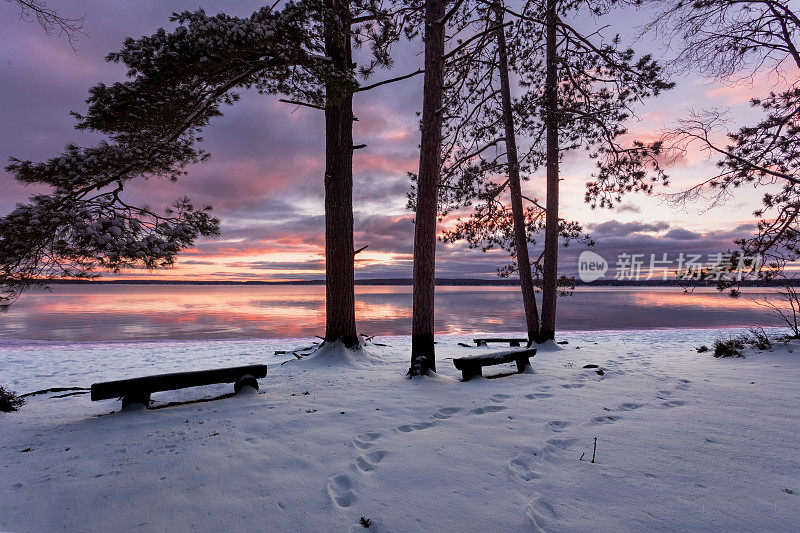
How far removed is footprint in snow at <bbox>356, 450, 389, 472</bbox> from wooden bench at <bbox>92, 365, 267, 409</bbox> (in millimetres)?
2580

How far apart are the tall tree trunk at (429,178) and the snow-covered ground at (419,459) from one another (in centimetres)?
150

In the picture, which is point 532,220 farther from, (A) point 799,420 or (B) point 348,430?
(B) point 348,430

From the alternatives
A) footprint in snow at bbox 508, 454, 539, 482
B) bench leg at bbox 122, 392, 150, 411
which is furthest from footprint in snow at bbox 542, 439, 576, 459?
bench leg at bbox 122, 392, 150, 411

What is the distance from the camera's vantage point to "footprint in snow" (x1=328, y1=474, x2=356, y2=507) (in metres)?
2.39

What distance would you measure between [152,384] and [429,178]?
5.12m

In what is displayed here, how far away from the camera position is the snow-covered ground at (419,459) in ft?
7.31

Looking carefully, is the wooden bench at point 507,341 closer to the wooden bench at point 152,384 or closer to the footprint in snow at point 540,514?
the wooden bench at point 152,384

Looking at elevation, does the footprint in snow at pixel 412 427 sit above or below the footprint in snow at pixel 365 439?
below

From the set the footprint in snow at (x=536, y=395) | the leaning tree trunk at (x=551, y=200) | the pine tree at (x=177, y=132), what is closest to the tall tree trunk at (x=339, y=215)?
the pine tree at (x=177, y=132)

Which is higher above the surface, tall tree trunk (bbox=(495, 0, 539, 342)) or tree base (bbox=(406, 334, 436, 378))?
tall tree trunk (bbox=(495, 0, 539, 342))

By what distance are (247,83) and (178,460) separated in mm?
6705

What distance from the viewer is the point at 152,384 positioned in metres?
4.25

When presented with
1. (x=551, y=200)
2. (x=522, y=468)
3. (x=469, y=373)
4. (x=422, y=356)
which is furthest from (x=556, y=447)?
(x=551, y=200)

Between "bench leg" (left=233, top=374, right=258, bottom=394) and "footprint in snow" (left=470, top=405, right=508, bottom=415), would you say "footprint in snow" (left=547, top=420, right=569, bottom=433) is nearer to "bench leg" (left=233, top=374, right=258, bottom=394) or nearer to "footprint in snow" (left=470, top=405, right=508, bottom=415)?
"footprint in snow" (left=470, top=405, right=508, bottom=415)
